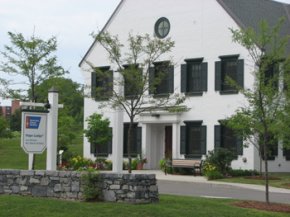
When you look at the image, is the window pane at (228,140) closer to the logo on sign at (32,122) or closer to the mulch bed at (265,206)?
the mulch bed at (265,206)

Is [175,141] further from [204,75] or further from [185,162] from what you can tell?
[204,75]

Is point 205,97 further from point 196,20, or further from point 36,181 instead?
point 36,181

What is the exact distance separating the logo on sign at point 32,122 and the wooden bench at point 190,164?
1449cm

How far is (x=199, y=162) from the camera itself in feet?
99.2

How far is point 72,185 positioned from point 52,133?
94.6 inches

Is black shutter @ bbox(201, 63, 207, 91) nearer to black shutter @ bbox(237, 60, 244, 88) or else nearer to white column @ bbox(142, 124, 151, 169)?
black shutter @ bbox(237, 60, 244, 88)

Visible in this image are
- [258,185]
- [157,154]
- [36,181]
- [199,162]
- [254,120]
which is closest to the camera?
[36,181]

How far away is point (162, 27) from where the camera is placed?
34.1 m

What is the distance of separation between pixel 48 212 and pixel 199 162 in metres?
17.6

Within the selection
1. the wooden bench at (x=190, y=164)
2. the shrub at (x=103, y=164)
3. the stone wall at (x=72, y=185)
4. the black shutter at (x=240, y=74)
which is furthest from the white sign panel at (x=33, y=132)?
the shrub at (x=103, y=164)

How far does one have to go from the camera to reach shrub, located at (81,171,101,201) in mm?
14242

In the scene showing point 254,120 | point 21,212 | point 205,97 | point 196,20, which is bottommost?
point 21,212

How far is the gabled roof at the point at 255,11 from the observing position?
104 ft

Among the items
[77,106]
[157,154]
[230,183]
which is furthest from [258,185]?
[77,106]
